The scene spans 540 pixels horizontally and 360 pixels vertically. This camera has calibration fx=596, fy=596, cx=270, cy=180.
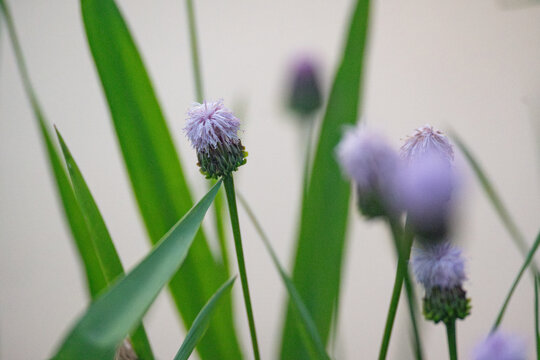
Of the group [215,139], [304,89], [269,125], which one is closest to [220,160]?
[215,139]

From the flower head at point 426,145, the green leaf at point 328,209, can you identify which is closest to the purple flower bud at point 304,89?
the green leaf at point 328,209

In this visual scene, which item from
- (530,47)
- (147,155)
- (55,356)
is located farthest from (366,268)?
(55,356)

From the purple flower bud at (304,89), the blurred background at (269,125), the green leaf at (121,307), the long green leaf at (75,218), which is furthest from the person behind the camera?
the blurred background at (269,125)

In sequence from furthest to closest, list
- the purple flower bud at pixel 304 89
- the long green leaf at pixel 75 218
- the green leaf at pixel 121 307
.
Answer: the purple flower bud at pixel 304 89, the long green leaf at pixel 75 218, the green leaf at pixel 121 307

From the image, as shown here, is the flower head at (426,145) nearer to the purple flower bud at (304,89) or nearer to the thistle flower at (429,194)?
the thistle flower at (429,194)

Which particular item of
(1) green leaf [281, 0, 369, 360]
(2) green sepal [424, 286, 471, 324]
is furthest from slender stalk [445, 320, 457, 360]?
(1) green leaf [281, 0, 369, 360]

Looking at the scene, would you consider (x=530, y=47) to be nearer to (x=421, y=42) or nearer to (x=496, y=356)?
(x=421, y=42)

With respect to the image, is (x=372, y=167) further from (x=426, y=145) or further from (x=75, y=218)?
(x=75, y=218)
